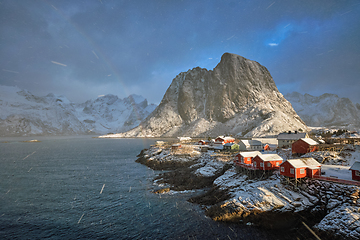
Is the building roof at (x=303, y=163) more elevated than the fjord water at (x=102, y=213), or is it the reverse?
the building roof at (x=303, y=163)

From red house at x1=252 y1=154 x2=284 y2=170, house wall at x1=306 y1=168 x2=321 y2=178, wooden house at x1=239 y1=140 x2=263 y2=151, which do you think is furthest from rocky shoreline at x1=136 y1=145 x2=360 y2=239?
wooden house at x1=239 y1=140 x2=263 y2=151

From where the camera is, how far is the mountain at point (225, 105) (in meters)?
146

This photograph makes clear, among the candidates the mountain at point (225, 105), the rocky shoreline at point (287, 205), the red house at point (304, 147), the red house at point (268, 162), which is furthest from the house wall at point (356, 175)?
the mountain at point (225, 105)

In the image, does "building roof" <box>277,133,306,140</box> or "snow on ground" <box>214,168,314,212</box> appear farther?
"building roof" <box>277,133,306,140</box>

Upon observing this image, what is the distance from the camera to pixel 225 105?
546 feet

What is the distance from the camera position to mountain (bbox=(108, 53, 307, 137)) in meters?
146

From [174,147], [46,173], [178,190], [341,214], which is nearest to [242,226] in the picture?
[341,214]

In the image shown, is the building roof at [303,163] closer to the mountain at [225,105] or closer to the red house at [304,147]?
→ the red house at [304,147]

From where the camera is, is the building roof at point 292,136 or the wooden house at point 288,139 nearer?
the building roof at point 292,136

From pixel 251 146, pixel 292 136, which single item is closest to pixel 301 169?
pixel 251 146

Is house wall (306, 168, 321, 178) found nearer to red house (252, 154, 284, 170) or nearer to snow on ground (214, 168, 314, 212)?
snow on ground (214, 168, 314, 212)

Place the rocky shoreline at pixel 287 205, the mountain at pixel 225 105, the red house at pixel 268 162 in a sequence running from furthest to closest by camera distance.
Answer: the mountain at pixel 225 105 → the red house at pixel 268 162 → the rocky shoreline at pixel 287 205

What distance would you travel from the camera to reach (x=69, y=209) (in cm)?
2762

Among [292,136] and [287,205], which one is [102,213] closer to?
[287,205]
